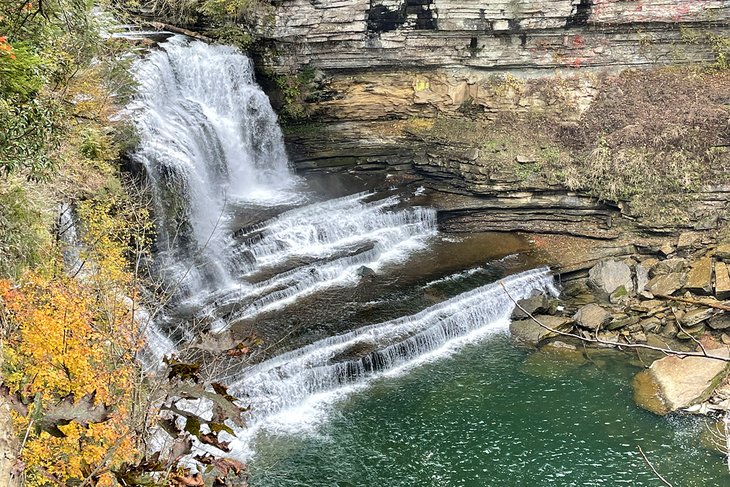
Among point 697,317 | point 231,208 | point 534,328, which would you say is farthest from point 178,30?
point 697,317

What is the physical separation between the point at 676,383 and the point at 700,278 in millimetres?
4278

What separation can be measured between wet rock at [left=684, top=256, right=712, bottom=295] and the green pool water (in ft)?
11.1

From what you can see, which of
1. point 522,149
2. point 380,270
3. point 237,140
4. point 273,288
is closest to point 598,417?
point 380,270

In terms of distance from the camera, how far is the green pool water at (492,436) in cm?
1366

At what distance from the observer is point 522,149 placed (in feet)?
75.0

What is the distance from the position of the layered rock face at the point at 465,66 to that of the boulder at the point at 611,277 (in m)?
1.66

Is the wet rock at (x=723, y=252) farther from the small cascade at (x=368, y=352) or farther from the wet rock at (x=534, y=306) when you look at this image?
the small cascade at (x=368, y=352)

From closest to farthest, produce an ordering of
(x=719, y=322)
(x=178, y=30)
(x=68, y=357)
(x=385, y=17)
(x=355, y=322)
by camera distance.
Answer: (x=68, y=357) < (x=355, y=322) < (x=719, y=322) < (x=385, y=17) < (x=178, y=30)

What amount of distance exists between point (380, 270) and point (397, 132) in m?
7.14

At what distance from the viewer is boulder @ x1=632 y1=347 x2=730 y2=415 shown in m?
15.4

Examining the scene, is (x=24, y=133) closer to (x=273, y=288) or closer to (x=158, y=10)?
(x=273, y=288)

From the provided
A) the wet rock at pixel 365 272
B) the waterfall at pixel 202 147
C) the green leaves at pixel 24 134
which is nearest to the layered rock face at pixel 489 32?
the waterfall at pixel 202 147

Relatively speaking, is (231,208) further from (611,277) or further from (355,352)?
(611,277)

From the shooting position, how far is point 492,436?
14766 mm
